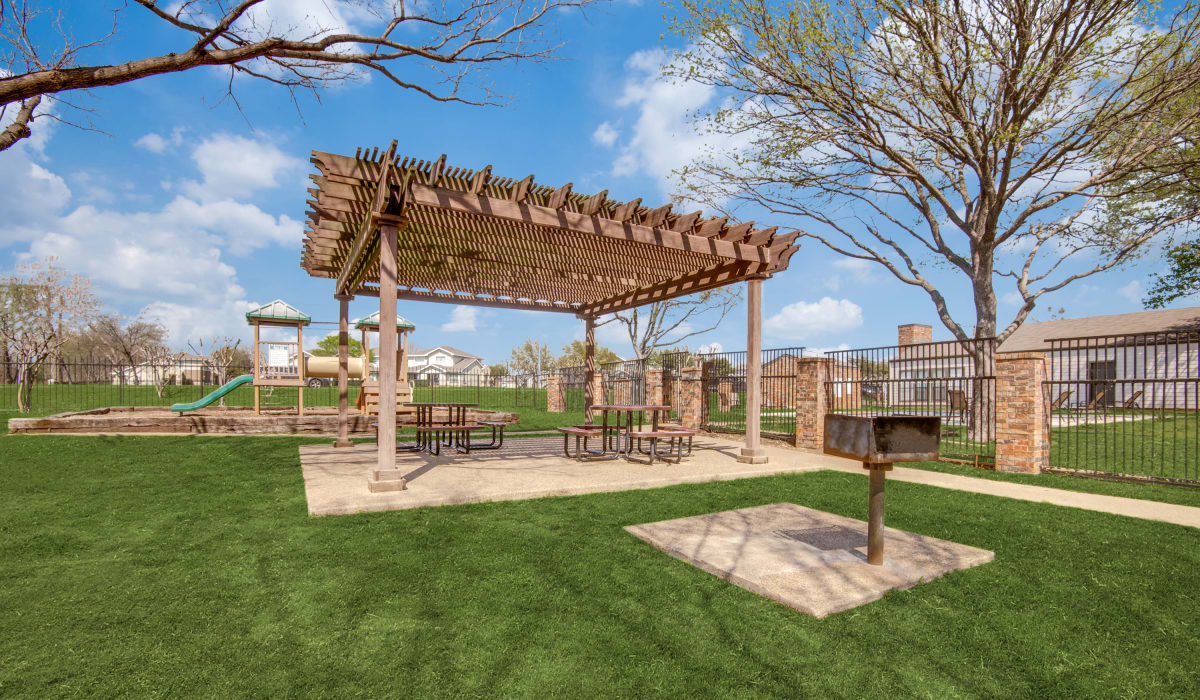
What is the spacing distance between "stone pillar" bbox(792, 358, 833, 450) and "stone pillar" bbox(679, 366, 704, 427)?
2730 mm

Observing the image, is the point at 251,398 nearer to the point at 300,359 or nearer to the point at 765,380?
the point at 300,359

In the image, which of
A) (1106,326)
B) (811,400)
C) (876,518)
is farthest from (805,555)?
(1106,326)

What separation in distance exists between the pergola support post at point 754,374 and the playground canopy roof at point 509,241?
0.39 metres

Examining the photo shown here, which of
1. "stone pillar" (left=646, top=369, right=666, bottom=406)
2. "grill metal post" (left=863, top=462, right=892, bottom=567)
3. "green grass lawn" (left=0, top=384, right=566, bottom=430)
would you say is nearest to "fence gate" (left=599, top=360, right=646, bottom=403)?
"stone pillar" (left=646, top=369, right=666, bottom=406)

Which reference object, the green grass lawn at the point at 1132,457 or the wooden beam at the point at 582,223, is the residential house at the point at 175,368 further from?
the green grass lawn at the point at 1132,457

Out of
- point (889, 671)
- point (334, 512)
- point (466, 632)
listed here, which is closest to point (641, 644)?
point (466, 632)

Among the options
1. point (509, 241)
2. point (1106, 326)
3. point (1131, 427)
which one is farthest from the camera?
point (1106, 326)

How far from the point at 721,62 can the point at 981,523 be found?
12165 mm

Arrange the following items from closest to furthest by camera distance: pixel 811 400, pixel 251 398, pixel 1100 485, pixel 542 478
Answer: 1. pixel 542 478
2. pixel 1100 485
3. pixel 811 400
4. pixel 251 398

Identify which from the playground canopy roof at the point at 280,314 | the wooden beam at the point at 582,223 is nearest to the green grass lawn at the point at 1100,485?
the wooden beam at the point at 582,223

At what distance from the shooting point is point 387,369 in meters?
5.38

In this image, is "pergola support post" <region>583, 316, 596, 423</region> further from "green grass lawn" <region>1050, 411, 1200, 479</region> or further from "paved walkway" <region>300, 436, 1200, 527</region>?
"green grass lawn" <region>1050, 411, 1200, 479</region>

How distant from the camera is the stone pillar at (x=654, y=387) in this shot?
14.5 m

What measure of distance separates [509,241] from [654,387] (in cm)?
795
